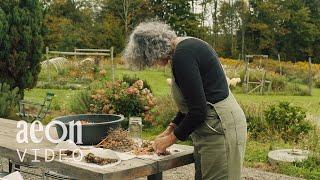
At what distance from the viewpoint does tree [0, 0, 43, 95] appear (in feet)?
32.0

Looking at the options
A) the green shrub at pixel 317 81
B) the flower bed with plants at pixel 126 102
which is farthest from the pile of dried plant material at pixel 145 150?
the green shrub at pixel 317 81

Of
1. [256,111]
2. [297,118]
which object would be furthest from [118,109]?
[297,118]

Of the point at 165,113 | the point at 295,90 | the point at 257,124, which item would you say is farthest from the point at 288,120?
the point at 295,90

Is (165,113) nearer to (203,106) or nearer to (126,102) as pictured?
(126,102)

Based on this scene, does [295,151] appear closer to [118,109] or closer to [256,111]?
[256,111]

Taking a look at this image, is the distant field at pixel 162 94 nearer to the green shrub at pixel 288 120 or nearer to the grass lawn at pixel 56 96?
the grass lawn at pixel 56 96

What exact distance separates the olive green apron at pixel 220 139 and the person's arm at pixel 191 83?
0.41 ft

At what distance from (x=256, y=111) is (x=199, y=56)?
229 inches

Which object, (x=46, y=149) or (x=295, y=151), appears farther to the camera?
(x=295, y=151)

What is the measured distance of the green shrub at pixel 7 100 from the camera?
29.7ft

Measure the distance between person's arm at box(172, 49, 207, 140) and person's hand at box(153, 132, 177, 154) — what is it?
19 centimetres

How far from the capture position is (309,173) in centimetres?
598

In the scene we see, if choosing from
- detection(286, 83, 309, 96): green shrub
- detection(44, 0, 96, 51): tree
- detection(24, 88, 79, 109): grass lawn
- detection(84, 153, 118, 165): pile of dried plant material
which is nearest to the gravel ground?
detection(84, 153, 118, 165): pile of dried plant material

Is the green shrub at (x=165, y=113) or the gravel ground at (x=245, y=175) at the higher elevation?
the green shrub at (x=165, y=113)
